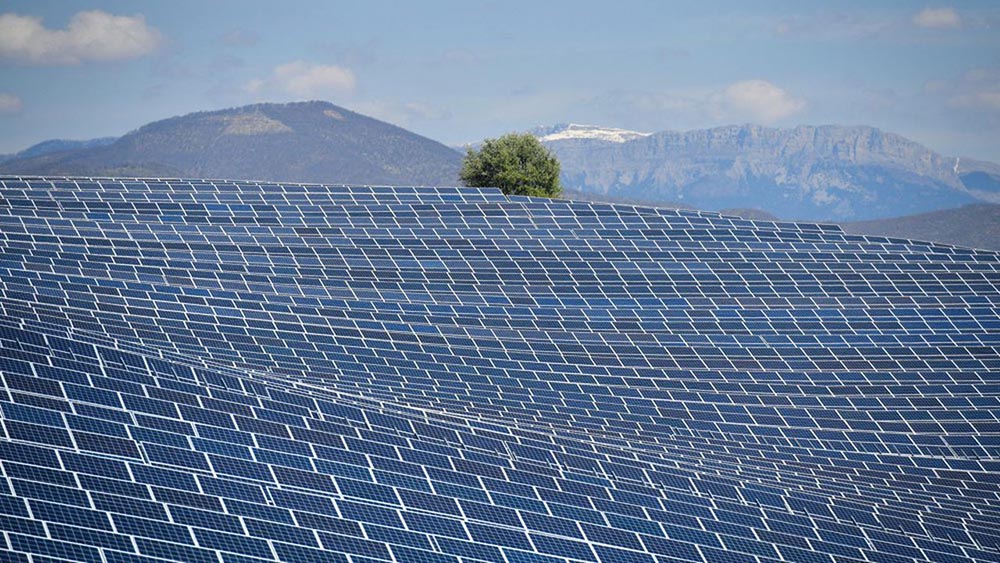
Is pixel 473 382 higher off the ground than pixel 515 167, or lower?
higher

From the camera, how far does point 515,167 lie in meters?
124

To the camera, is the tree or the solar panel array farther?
the tree

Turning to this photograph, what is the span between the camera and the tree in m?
123

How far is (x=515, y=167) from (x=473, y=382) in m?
74.2

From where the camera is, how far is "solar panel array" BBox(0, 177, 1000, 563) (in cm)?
3050

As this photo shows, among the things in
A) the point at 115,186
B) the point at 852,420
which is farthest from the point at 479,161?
the point at 852,420

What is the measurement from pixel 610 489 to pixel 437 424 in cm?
655

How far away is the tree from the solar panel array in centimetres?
5188

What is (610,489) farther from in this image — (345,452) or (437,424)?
(345,452)

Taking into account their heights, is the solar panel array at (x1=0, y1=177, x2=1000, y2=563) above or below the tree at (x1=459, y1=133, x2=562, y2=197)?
above

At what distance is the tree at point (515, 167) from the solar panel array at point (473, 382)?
5188 centimetres

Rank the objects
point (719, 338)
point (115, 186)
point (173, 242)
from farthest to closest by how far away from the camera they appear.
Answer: point (115, 186)
point (173, 242)
point (719, 338)

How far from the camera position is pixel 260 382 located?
37.8 m

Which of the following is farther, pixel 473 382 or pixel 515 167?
pixel 515 167
